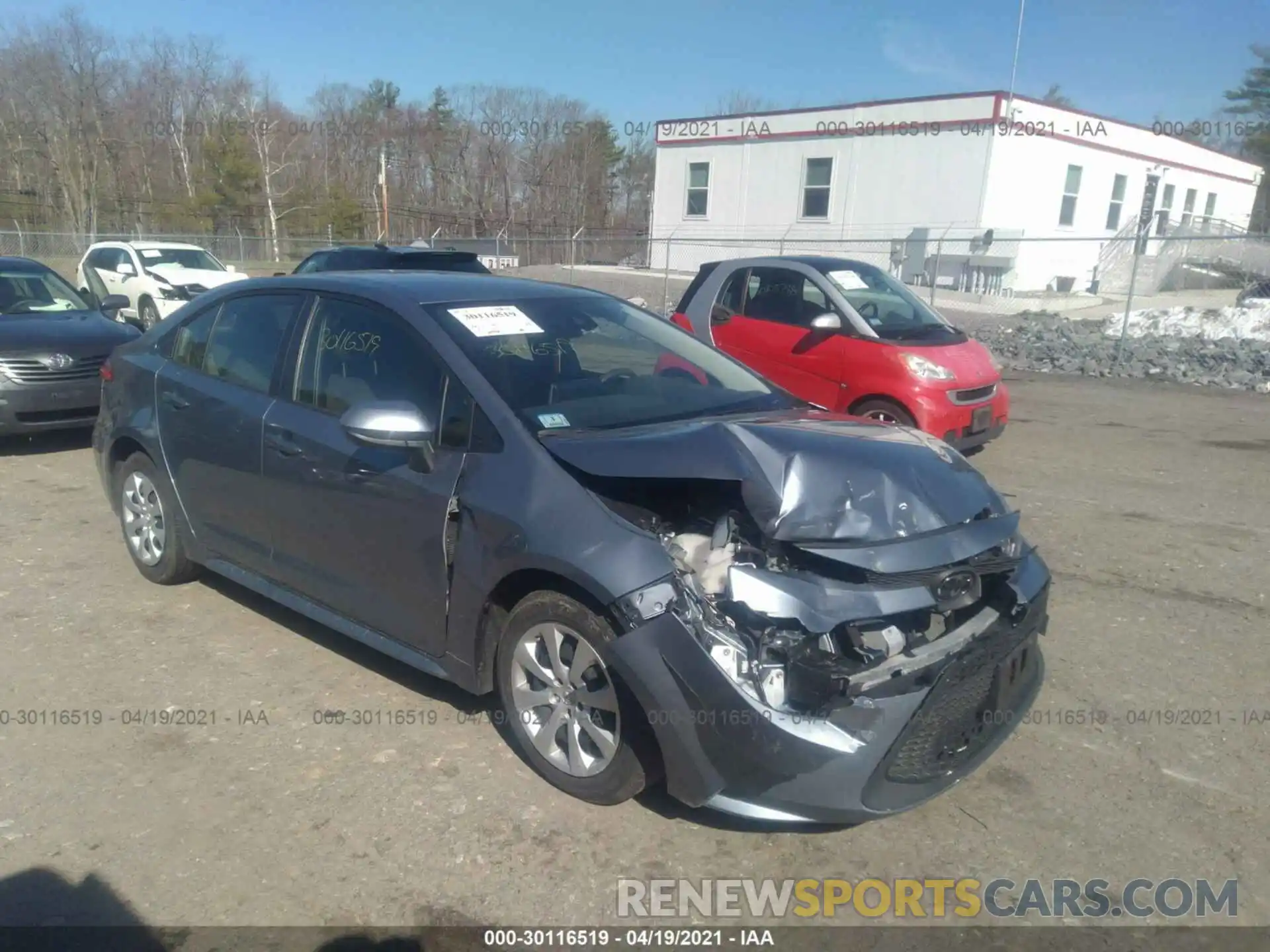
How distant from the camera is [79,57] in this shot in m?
46.3

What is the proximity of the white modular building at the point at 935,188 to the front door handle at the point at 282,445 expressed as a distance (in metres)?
16.0

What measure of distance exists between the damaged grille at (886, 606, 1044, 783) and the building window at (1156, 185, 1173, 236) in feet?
94.5

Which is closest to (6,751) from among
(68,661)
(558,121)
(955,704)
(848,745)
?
(68,661)

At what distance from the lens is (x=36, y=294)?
29.2 feet

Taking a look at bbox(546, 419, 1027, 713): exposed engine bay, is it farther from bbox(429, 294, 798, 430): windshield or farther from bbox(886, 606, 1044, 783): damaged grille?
bbox(429, 294, 798, 430): windshield

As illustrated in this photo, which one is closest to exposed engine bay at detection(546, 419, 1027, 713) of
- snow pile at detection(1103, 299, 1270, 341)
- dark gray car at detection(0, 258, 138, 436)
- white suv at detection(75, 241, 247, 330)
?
dark gray car at detection(0, 258, 138, 436)

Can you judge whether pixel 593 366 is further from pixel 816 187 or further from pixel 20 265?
pixel 816 187

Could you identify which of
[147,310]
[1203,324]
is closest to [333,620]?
[147,310]

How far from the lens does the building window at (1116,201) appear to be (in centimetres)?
2570

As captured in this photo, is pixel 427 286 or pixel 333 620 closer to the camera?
pixel 333 620

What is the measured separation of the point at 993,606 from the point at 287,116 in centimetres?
5995

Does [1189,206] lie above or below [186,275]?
above

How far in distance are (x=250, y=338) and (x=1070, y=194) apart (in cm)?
2443

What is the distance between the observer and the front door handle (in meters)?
3.95
